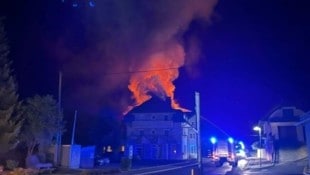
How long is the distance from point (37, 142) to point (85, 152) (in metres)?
8.47

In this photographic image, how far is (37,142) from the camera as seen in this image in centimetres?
3906

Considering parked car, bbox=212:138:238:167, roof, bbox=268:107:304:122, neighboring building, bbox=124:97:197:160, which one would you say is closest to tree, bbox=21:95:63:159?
parked car, bbox=212:138:238:167

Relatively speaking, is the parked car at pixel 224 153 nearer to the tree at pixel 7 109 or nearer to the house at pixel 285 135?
the house at pixel 285 135

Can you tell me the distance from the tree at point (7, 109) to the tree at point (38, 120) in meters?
1.84

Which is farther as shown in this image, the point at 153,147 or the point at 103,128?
the point at 153,147

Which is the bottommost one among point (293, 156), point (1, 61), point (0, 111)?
point (293, 156)

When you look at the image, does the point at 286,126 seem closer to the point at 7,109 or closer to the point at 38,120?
the point at 38,120

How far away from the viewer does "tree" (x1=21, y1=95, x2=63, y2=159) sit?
37.5 meters

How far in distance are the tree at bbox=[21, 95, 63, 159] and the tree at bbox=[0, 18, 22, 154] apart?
184cm

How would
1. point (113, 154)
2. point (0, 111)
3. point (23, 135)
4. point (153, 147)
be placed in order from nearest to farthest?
point (0, 111)
point (23, 135)
point (113, 154)
point (153, 147)

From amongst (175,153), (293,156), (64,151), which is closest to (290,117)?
(293,156)

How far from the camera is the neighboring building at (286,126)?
54.8 metres

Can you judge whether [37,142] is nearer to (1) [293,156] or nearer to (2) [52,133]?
(2) [52,133]

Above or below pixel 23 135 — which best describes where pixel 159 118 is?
above
